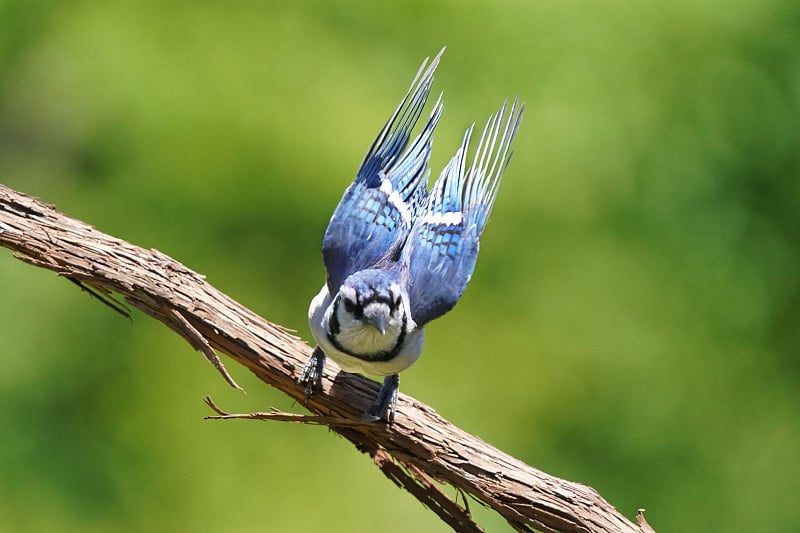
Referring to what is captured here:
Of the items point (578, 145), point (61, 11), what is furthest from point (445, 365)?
point (61, 11)

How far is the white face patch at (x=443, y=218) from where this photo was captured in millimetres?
1497

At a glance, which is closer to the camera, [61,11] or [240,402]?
[240,402]

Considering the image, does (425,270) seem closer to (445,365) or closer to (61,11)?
(445,365)

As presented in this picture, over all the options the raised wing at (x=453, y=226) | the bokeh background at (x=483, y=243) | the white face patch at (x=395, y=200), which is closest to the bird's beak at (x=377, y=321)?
the raised wing at (x=453, y=226)

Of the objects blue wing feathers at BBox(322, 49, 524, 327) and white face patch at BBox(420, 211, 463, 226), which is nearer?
blue wing feathers at BBox(322, 49, 524, 327)

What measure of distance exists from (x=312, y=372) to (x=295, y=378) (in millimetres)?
26

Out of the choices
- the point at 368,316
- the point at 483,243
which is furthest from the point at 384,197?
the point at 483,243

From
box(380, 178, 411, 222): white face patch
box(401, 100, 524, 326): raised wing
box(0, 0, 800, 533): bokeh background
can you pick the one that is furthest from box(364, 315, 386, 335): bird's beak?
box(0, 0, 800, 533): bokeh background

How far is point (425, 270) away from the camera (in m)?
1.40

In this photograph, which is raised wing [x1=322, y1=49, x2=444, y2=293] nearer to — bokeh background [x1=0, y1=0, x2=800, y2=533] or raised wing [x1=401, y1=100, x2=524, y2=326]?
raised wing [x1=401, y1=100, x2=524, y2=326]

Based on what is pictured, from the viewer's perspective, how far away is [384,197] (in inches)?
58.7

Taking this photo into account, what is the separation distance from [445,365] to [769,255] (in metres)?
0.92

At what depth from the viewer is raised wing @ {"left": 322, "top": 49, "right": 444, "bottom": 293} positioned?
138 centimetres

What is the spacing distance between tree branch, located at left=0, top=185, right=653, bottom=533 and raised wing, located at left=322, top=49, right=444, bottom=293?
150 millimetres
